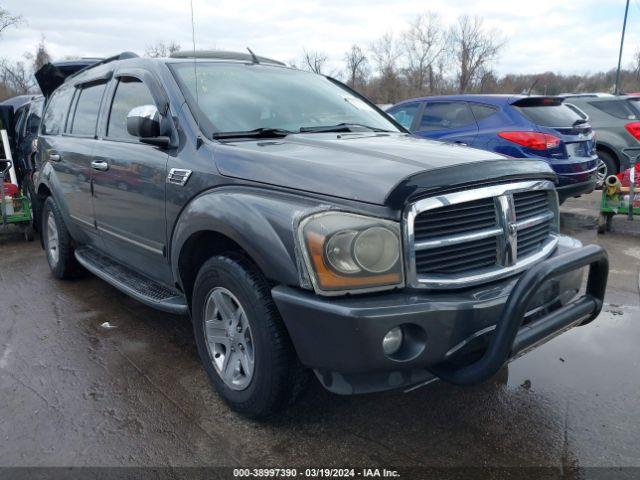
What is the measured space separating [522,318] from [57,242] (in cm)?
456

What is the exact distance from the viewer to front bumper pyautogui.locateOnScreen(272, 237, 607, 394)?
2146 millimetres

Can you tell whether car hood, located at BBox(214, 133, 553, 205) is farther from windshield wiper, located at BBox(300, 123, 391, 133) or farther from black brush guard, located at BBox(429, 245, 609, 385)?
black brush guard, located at BBox(429, 245, 609, 385)

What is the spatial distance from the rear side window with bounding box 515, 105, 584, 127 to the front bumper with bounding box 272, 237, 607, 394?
487 cm

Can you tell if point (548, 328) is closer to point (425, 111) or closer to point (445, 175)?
point (445, 175)

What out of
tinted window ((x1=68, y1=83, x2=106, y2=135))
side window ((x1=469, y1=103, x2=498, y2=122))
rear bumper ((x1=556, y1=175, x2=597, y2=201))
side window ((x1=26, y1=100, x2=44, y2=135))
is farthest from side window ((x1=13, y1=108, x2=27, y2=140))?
rear bumper ((x1=556, y1=175, x2=597, y2=201))

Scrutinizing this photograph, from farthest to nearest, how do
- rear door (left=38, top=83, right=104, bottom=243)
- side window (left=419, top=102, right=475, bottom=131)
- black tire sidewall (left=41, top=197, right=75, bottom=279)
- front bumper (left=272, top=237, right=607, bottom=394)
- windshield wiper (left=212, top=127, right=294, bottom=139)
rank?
side window (left=419, top=102, right=475, bottom=131) < black tire sidewall (left=41, top=197, right=75, bottom=279) < rear door (left=38, top=83, right=104, bottom=243) < windshield wiper (left=212, top=127, right=294, bottom=139) < front bumper (left=272, top=237, right=607, bottom=394)

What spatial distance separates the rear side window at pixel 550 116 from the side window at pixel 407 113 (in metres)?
1.58

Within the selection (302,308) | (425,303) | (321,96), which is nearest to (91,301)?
(321,96)

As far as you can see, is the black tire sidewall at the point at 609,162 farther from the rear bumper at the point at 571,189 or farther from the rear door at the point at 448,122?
the rear door at the point at 448,122

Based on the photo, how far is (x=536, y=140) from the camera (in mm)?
6574

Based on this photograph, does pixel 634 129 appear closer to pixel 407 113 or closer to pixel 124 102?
pixel 407 113

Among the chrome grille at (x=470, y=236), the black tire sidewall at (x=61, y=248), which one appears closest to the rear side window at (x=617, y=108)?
the chrome grille at (x=470, y=236)

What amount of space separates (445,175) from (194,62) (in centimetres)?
200

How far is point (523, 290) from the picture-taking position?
7.16 ft
